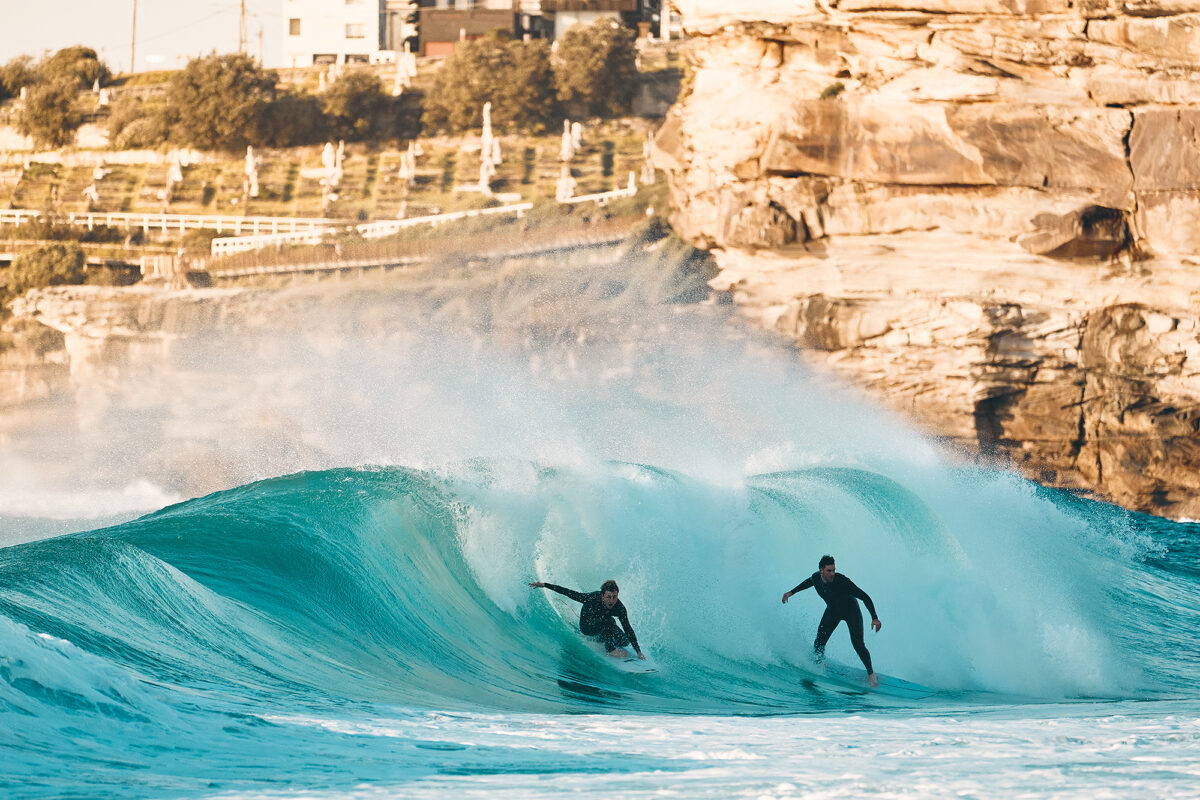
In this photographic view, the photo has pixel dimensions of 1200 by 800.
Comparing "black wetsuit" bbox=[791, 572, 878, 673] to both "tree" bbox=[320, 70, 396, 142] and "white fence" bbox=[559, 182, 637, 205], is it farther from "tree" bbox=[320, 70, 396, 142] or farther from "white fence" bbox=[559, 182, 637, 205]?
"tree" bbox=[320, 70, 396, 142]

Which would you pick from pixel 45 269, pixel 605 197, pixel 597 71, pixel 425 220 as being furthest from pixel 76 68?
pixel 605 197

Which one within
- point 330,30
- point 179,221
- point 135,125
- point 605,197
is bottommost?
point 179,221

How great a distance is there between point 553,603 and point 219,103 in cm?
4241

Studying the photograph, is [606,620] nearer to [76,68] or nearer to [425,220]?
[425,220]

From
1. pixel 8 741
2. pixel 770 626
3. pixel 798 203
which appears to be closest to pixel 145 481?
pixel 798 203

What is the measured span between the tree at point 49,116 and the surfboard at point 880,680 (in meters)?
48.3

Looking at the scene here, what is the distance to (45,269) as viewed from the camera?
145 feet

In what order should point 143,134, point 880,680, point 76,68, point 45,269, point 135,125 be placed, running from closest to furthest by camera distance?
point 880,680 → point 45,269 → point 143,134 → point 135,125 → point 76,68

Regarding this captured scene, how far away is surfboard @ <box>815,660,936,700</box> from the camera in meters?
10.1

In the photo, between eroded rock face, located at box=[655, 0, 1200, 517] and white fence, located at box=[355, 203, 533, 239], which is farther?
white fence, located at box=[355, 203, 533, 239]

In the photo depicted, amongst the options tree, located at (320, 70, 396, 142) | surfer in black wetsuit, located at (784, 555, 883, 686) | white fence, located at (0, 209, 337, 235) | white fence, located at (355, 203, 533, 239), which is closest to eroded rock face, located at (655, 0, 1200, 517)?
white fence, located at (355, 203, 533, 239)

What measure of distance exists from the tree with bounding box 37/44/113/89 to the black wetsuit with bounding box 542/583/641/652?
49255mm

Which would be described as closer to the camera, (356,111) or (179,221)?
(179,221)

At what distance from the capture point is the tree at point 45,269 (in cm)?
4419
